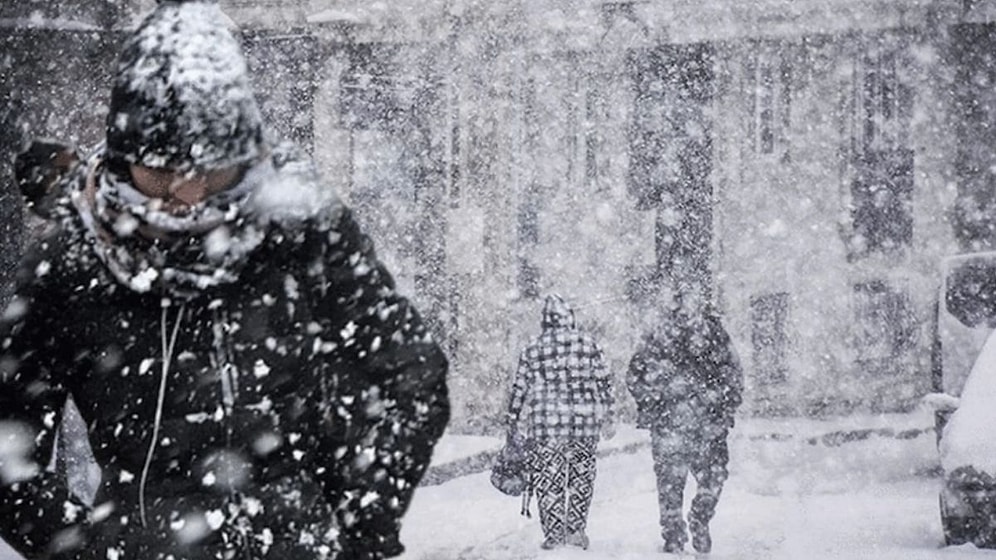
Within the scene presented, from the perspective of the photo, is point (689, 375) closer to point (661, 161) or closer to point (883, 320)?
point (661, 161)

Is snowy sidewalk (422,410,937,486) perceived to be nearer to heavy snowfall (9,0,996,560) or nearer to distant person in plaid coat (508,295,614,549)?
heavy snowfall (9,0,996,560)

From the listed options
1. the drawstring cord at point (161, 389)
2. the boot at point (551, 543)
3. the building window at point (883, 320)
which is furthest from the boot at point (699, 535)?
the building window at point (883, 320)

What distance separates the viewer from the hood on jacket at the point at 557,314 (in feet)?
30.8

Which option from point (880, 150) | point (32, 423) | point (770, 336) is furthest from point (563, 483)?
point (880, 150)

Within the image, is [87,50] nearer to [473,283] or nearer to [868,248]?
[473,283]

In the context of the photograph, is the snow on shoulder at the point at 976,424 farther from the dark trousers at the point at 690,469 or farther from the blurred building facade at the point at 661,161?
the blurred building facade at the point at 661,161

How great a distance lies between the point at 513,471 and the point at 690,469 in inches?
50.4

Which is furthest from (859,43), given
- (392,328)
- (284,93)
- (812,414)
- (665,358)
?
(392,328)

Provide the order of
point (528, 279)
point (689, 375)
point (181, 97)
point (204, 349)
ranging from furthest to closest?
point (528, 279), point (689, 375), point (204, 349), point (181, 97)

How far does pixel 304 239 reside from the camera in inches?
87.3

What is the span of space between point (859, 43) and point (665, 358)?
10210 millimetres

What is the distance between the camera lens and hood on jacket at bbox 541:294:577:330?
9.40 metres

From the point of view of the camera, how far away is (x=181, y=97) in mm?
2049

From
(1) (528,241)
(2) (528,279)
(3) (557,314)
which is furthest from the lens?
(1) (528,241)
